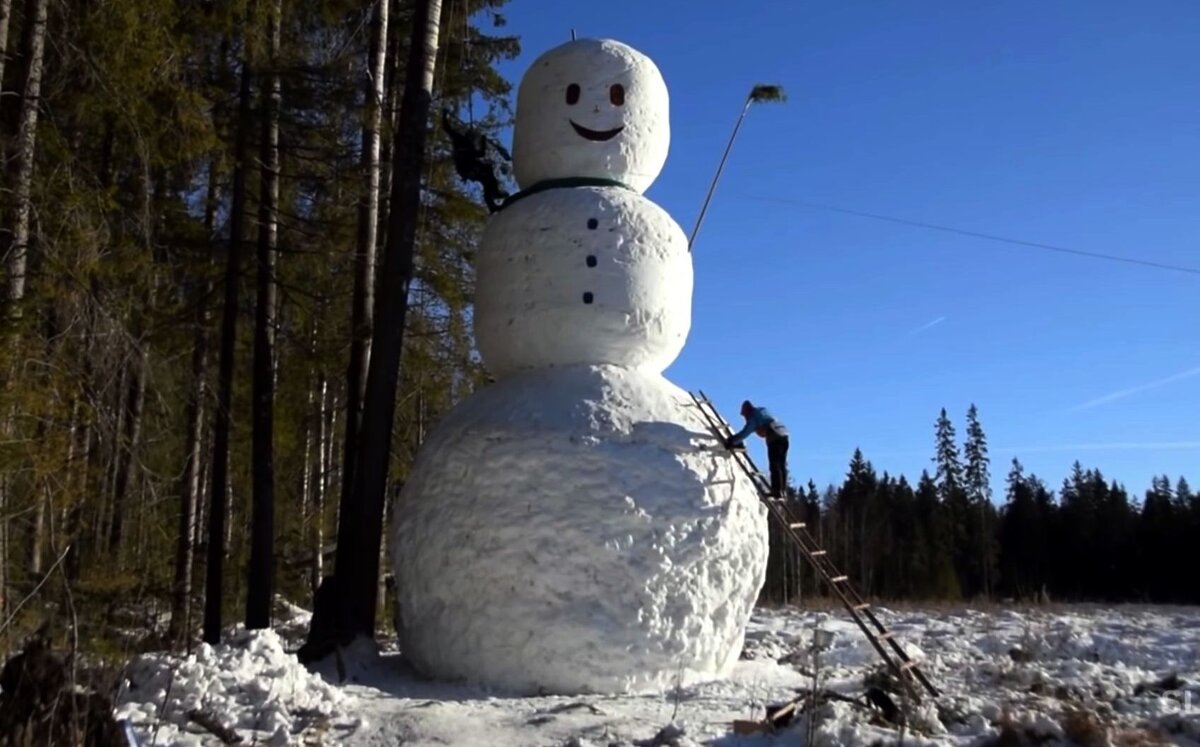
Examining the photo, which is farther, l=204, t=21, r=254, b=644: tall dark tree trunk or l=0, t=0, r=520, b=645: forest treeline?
l=204, t=21, r=254, b=644: tall dark tree trunk

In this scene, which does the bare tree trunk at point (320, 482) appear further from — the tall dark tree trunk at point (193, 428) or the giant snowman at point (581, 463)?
the giant snowman at point (581, 463)

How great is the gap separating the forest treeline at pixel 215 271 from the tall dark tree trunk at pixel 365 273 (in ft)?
0.10

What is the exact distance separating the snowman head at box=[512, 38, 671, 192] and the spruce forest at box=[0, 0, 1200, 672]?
66.5 inches

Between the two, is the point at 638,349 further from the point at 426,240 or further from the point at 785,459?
the point at 426,240

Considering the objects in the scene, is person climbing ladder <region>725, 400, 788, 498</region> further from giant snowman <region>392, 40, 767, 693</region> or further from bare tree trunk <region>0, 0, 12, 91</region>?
bare tree trunk <region>0, 0, 12, 91</region>

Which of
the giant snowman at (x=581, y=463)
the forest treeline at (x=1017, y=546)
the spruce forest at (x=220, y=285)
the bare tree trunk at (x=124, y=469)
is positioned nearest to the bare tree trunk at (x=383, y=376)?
the spruce forest at (x=220, y=285)

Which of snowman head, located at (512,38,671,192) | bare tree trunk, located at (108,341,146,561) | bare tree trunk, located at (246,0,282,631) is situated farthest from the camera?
bare tree trunk, located at (108,341,146,561)

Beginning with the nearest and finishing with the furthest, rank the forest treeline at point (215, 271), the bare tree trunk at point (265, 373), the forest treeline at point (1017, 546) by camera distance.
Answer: the forest treeline at point (215, 271) < the bare tree trunk at point (265, 373) < the forest treeline at point (1017, 546)

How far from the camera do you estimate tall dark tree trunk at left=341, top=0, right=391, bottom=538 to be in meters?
10.5

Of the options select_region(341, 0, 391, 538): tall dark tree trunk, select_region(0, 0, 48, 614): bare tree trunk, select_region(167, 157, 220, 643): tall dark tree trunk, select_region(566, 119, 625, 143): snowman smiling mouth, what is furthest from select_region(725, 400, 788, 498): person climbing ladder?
select_region(167, 157, 220, 643): tall dark tree trunk

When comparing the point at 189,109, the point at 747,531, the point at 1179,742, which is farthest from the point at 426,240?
the point at 1179,742

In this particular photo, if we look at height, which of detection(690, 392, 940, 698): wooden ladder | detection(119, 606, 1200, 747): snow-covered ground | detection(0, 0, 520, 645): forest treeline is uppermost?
detection(0, 0, 520, 645): forest treeline

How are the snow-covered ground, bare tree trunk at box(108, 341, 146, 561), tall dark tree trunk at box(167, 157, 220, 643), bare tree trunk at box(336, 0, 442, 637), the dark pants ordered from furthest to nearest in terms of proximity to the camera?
tall dark tree trunk at box(167, 157, 220, 643) < bare tree trunk at box(108, 341, 146, 561) < bare tree trunk at box(336, 0, 442, 637) < the dark pants < the snow-covered ground

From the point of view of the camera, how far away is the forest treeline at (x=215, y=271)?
7258mm
